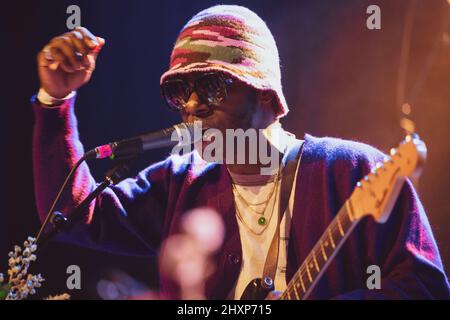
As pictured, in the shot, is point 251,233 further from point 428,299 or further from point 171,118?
point 171,118

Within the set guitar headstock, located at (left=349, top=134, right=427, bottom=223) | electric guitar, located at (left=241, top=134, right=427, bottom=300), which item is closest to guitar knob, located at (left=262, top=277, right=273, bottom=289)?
electric guitar, located at (left=241, top=134, right=427, bottom=300)

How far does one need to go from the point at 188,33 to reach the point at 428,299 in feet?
4.60

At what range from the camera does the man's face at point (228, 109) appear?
208 cm

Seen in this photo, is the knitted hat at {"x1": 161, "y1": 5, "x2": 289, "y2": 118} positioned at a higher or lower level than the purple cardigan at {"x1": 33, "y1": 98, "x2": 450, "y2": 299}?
higher

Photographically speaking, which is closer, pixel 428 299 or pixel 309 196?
pixel 428 299

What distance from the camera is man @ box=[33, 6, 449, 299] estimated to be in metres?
1.90

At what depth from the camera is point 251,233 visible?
2.21 m

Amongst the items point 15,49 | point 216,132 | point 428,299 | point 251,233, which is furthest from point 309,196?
point 15,49

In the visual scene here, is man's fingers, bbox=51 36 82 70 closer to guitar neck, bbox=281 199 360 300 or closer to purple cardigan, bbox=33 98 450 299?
purple cardigan, bbox=33 98 450 299

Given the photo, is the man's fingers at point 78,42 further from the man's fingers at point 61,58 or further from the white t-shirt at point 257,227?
the white t-shirt at point 257,227

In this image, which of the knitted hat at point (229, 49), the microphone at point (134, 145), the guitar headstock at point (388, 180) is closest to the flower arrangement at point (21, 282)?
the microphone at point (134, 145)

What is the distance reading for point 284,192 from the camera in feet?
7.02

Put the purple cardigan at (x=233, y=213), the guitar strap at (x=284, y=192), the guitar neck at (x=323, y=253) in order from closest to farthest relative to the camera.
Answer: the guitar neck at (x=323, y=253) → the purple cardigan at (x=233, y=213) → the guitar strap at (x=284, y=192)

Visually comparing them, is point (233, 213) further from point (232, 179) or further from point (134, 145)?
point (134, 145)
